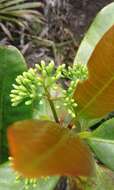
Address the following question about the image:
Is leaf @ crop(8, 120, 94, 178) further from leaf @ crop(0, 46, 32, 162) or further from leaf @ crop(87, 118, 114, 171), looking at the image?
leaf @ crop(0, 46, 32, 162)

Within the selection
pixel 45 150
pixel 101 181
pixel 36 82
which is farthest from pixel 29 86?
pixel 101 181

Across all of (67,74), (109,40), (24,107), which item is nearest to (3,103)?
(24,107)

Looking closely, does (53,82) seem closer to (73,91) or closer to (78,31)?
(73,91)

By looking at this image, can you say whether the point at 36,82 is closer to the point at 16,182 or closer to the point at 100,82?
the point at 100,82

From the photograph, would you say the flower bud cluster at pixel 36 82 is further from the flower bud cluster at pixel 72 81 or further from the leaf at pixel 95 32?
the leaf at pixel 95 32

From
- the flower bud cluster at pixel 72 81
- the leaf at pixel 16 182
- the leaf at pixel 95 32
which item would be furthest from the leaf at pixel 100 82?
the leaf at pixel 95 32
